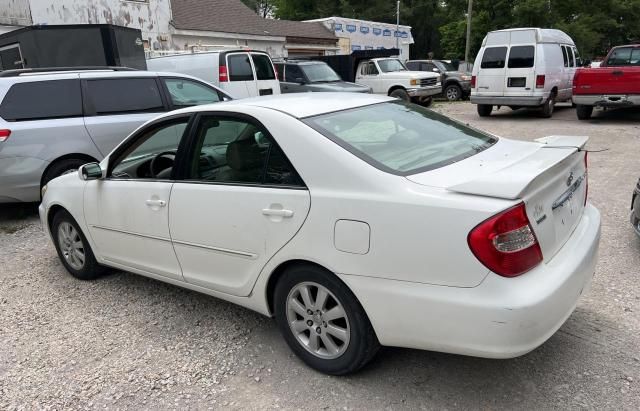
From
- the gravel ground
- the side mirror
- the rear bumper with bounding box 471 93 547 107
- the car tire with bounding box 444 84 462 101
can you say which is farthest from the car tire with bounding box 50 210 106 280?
the car tire with bounding box 444 84 462 101

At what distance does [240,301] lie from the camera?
3.21 m

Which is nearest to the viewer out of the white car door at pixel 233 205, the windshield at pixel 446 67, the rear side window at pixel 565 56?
the white car door at pixel 233 205

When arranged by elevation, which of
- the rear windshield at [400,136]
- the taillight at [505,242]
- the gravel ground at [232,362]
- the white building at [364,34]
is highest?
the white building at [364,34]

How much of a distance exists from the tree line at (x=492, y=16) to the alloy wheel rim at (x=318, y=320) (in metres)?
30.0

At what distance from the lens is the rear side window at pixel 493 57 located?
13.7 meters

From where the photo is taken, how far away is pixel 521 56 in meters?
13.4

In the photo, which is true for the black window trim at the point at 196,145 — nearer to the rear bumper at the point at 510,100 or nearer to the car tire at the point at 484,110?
the rear bumper at the point at 510,100

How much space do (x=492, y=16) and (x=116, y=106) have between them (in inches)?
1152

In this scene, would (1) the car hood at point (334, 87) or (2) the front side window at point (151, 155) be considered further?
(1) the car hood at point (334, 87)

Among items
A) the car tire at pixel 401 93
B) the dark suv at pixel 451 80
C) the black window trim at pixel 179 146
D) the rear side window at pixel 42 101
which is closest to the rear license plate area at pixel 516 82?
the car tire at pixel 401 93

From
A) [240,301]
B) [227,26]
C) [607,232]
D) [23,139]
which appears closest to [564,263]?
[240,301]

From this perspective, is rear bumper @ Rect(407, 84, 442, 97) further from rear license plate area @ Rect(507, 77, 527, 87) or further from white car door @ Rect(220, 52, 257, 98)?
white car door @ Rect(220, 52, 257, 98)

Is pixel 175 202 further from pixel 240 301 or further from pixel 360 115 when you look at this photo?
pixel 360 115

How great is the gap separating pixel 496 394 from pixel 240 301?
155 centimetres
